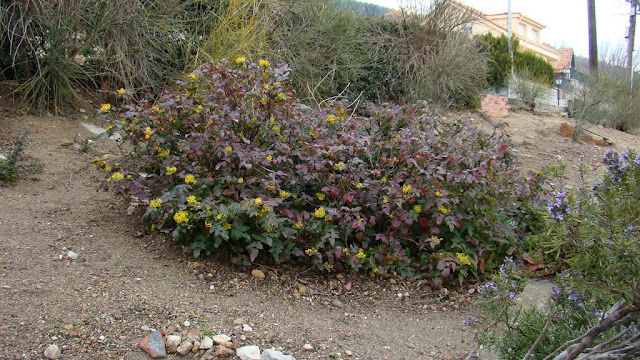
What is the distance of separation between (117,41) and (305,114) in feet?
9.40

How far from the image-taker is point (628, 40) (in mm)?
22484


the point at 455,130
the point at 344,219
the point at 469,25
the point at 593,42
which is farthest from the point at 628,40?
the point at 344,219

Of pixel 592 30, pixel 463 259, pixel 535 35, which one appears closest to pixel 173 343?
pixel 463 259

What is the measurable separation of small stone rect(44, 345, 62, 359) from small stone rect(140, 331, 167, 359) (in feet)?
1.04

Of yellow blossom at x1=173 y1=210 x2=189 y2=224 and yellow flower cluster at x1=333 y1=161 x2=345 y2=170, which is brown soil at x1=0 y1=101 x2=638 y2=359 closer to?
yellow blossom at x1=173 y1=210 x2=189 y2=224

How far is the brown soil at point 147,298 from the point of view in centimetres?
225

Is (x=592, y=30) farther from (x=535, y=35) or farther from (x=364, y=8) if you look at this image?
(x=535, y=35)

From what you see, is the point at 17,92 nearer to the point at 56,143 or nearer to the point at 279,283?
the point at 56,143

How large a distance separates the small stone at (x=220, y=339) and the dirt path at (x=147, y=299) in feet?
0.23

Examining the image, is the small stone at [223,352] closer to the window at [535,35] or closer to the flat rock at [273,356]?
the flat rock at [273,356]

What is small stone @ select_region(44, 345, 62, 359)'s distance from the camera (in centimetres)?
201

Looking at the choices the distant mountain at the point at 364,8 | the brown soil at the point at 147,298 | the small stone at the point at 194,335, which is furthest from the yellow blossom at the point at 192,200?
the distant mountain at the point at 364,8

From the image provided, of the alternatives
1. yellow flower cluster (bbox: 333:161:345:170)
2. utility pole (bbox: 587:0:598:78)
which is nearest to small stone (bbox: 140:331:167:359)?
yellow flower cluster (bbox: 333:161:345:170)

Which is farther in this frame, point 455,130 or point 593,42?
point 593,42
